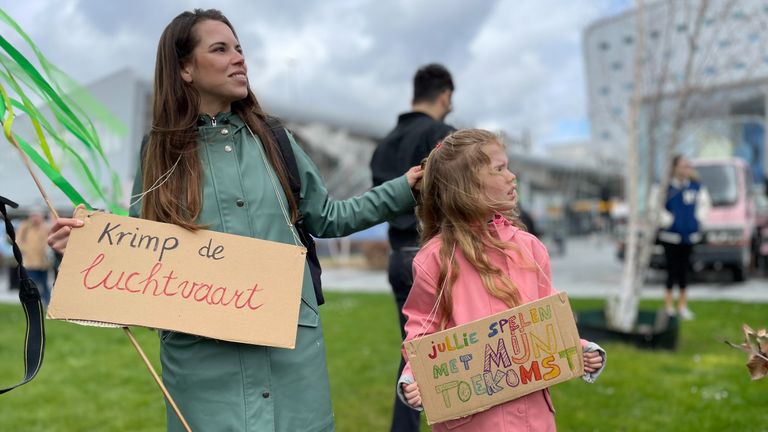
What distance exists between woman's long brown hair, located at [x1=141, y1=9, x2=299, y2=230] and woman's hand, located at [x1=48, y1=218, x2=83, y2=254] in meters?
0.20

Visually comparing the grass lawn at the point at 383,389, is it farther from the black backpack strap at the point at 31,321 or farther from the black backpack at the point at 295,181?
the black backpack strap at the point at 31,321

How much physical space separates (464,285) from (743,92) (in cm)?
636

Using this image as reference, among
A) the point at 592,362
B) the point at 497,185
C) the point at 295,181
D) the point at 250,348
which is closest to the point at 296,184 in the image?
the point at 295,181

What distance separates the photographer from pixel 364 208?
7.14ft

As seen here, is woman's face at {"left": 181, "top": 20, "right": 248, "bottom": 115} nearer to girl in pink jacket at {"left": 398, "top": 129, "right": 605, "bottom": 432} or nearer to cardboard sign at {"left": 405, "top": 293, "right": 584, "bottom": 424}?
girl in pink jacket at {"left": 398, "top": 129, "right": 605, "bottom": 432}

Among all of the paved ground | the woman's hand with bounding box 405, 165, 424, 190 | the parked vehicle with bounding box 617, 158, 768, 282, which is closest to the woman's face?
the woman's hand with bounding box 405, 165, 424, 190

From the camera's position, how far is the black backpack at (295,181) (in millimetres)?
2092

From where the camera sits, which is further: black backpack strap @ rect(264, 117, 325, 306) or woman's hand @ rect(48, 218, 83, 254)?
black backpack strap @ rect(264, 117, 325, 306)

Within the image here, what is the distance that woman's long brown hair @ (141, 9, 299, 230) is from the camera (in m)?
1.96

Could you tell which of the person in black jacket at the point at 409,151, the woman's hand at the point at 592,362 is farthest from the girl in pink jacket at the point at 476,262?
the person in black jacket at the point at 409,151

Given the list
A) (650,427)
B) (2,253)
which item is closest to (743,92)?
(650,427)

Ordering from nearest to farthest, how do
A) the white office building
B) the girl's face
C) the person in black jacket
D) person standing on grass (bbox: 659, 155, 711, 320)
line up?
the girl's face → the person in black jacket → the white office building → person standing on grass (bbox: 659, 155, 711, 320)

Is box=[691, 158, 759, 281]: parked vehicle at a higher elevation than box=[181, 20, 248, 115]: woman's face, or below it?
below

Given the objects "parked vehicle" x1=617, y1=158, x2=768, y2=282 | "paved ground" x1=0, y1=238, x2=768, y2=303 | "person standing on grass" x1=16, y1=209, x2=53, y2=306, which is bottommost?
"paved ground" x1=0, y1=238, x2=768, y2=303
